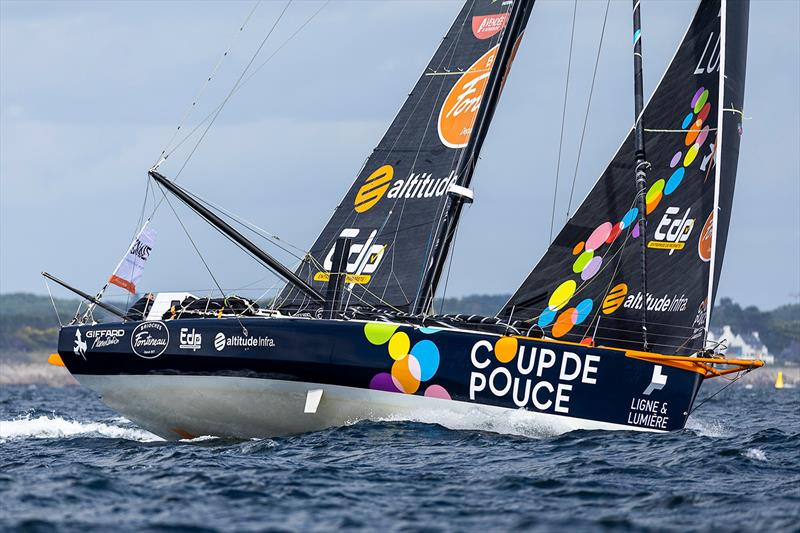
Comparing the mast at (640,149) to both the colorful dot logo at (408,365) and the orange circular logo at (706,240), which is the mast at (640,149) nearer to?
the orange circular logo at (706,240)

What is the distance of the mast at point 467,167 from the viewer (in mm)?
17469

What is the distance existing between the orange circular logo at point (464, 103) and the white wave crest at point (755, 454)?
6170 millimetres

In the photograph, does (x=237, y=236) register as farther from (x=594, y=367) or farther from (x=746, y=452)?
(x=746, y=452)

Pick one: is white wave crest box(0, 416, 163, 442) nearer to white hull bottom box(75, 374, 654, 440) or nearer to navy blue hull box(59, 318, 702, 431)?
white hull bottom box(75, 374, 654, 440)

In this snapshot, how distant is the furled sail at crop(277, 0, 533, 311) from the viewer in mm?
17828

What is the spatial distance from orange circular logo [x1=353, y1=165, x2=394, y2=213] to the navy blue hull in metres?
3.26

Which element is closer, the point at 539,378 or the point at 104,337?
the point at 539,378

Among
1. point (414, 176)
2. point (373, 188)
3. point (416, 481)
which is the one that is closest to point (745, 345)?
point (373, 188)

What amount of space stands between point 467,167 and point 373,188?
5.12ft

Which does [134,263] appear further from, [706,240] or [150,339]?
[706,240]

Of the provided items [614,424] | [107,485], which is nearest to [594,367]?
[614,424]

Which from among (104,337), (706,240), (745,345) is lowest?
(104,337)

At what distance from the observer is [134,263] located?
17.3m

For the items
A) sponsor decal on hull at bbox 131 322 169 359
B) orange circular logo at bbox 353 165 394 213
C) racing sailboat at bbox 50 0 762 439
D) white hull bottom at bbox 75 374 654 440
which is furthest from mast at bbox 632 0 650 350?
sponsor decal on hull at bbox 131 322 169 359
